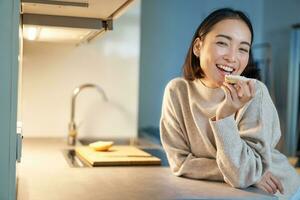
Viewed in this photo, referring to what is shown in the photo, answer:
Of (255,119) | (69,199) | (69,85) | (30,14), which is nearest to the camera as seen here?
(69,199)

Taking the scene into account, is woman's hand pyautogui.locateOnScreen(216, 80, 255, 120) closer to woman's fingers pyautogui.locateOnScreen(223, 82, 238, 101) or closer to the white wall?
woman's fingers pyautogui.locateOnScreen(223, 82, 238, 101)

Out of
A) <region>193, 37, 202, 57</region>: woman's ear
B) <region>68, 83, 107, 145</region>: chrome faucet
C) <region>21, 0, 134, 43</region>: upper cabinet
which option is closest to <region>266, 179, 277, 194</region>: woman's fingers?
<region>193, 37, 202, 57</region>: woman's ear

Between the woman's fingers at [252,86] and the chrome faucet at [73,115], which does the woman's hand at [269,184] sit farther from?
the chrome faucet at [73,115]

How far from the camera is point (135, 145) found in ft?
6.05

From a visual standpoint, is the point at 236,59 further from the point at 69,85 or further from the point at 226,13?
the point at 69,85

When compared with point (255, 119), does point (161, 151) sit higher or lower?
lower

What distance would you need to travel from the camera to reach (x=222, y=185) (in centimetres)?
108

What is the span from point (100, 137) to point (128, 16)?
1.99 ft

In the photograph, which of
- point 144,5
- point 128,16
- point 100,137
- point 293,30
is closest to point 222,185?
point 100,137

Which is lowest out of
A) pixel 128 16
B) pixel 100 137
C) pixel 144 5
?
pixel 100 137

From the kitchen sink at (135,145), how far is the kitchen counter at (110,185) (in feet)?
0.18

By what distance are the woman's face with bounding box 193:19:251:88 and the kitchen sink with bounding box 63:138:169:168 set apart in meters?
0.44

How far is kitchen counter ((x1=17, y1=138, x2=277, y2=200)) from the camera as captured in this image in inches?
37.8

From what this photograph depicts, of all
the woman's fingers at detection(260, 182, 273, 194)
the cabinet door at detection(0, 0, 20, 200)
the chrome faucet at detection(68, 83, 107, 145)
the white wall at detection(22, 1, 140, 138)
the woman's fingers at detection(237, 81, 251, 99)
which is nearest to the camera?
the cabinet door at detection(0, 0, 20, 200)
